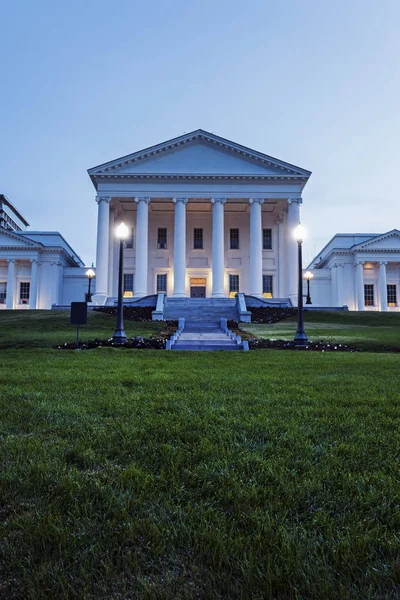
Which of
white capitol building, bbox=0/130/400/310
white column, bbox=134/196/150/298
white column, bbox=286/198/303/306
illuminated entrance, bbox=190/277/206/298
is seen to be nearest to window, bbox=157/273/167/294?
white capitol building, bbox=0/130/400/310

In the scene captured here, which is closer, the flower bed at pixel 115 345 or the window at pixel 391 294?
the flower bed at pixel 115 345

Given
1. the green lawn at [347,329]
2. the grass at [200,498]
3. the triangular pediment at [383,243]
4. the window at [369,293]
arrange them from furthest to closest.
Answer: the window at [369,293]
the triangular pediment at [383,243]
the green lawn at [347,329]
the grass at [200,498]

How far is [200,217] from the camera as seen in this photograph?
47.4 m

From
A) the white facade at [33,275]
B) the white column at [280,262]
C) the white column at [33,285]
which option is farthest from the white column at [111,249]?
the white column at [280,262]

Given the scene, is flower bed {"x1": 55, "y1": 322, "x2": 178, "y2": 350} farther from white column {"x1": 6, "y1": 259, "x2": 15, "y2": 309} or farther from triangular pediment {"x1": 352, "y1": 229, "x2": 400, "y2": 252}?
triangular pediment {"x1": 352, "y1": 229, "x2": 400, "y2": 252}

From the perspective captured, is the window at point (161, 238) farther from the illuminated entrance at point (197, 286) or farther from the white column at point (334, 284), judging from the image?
the white column at point (334, 284)

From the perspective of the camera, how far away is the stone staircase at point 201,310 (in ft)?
95.9

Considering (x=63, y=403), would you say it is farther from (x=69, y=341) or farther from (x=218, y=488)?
(x=69, y=341)

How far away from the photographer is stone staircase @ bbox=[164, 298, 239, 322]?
29222 millimetres

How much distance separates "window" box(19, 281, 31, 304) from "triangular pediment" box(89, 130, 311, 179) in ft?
54.0

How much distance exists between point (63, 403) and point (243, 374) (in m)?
3.78

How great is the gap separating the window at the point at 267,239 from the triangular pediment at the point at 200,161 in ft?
26.3

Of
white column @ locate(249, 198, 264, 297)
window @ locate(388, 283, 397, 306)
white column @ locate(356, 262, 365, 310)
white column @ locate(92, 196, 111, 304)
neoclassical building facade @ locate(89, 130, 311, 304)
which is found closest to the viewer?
white column @ locate(92, 196, 111, 304)

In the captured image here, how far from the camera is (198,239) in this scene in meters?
47.5
